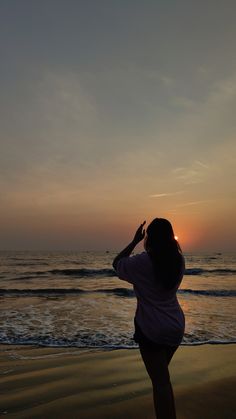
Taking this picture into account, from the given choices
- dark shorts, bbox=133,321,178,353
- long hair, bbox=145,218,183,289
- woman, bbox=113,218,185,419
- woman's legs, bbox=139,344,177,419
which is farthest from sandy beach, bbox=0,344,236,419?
long hair, bbox=145,218,183,289

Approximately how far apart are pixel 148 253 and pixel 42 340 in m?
6.67

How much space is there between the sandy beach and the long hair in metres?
2.09

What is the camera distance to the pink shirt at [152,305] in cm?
333

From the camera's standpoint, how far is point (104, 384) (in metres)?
5.71

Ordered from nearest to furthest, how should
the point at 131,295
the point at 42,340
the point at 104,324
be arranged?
the point at 42,340 → the point at 104,324 → the point at 131,295

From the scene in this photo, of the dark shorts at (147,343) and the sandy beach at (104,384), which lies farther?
the sandy beach at (104,384)

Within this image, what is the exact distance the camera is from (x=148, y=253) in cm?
343

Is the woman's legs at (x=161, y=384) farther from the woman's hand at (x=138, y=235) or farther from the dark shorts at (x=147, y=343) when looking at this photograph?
the woman's hand at (x=138, y=235)

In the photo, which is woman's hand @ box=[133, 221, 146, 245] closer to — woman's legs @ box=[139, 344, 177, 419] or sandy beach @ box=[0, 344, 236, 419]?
woman's legs @ box=[139, 344, 177, 419]

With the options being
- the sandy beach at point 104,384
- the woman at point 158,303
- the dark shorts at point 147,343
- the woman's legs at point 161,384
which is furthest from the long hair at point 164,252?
the sandy beach at point 104,384

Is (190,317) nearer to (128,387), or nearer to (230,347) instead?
(230,347)

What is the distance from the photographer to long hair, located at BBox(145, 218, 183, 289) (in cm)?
336

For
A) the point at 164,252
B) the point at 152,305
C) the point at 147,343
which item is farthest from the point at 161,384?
the point at 164,252

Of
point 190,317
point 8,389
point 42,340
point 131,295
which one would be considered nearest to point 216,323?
point 190,317
